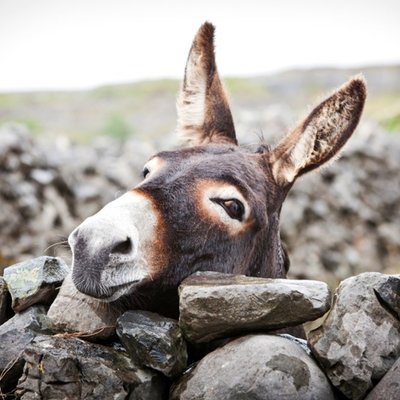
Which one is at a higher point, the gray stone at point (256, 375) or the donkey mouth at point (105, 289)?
the donkey mouth at point (105, 289)

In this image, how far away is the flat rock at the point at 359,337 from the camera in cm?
348

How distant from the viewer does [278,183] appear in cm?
476

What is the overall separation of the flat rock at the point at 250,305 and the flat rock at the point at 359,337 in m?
0.14

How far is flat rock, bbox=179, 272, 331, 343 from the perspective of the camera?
3531 mm

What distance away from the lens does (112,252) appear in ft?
11.5

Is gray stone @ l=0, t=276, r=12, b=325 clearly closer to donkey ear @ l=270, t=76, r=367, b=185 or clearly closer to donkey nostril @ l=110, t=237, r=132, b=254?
donkey nostril @ l=110, t=237, r=132, b=254

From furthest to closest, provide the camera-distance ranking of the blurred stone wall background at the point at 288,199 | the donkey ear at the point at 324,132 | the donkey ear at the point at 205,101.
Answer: the blurred stone wall background at the point at 288,199, the donkey ear at the point at 205,101, the donkey ear at the point at 324,132

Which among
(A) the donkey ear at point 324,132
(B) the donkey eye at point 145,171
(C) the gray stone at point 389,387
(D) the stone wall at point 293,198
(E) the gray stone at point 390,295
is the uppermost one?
(A) the donkey ear at point 324,132

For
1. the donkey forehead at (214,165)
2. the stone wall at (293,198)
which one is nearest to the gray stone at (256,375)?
the donkey forehead at (214,165)

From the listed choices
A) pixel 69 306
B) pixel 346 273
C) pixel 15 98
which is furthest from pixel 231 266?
pixel 15 98

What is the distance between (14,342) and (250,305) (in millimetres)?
1535

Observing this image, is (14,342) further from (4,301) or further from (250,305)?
(250,305)

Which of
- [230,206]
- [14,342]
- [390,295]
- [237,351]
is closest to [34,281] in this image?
[14,342]

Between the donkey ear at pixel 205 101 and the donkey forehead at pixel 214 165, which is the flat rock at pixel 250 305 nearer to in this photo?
the donkey forehead at pixel 214 165
